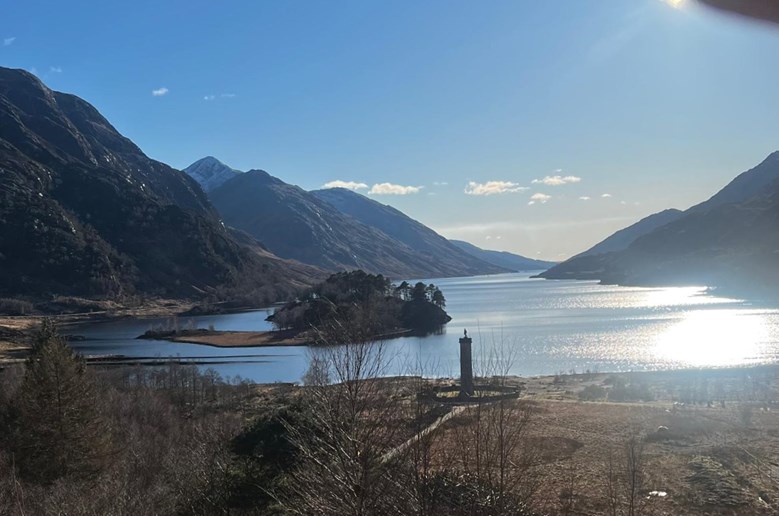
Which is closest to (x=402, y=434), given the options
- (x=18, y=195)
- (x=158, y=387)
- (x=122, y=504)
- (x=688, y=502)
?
(x=122, y=504)

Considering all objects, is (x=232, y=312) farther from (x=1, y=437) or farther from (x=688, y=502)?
(x=688, y=502)

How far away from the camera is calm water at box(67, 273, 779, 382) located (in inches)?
2174

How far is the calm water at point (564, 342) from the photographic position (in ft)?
181

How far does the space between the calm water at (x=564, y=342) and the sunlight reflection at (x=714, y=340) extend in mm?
90

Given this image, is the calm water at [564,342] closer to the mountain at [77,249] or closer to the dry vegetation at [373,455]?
the dry vegetation at [373,455]

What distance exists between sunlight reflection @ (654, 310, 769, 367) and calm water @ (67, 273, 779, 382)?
9cm

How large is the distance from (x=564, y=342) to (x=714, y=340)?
1545 cm

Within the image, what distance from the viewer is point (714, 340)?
66062mm

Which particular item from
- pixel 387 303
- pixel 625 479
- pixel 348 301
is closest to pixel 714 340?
pixel 387 303

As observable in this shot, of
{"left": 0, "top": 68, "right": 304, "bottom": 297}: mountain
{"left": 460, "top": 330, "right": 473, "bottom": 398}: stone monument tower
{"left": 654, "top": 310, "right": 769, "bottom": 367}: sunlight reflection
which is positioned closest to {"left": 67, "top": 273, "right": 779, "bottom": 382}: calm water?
{"left": 654, "top": 310, "right": 769, "bottom": 367}: sunlight reflection

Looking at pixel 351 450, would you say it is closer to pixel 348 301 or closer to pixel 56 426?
pixel 56 426

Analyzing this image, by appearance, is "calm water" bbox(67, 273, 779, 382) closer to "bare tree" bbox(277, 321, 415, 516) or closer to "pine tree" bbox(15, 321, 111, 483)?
"pine tree" bbox(15, 321, 111, 483)

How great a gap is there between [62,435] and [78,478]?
150cm

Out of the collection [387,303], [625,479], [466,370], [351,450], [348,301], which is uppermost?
[351,450]
